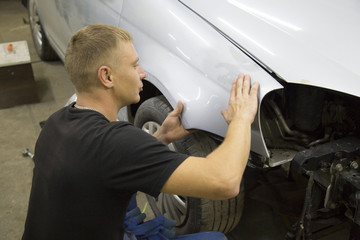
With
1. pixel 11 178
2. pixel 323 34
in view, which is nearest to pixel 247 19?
pixel 323 34

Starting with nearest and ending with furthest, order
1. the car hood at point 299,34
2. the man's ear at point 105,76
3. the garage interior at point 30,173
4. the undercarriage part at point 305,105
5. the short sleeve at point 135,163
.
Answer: the short sleeve at point 135,163
the man's ear at point 105,76
the car hood at point 299,34
the undercarriage part at point 305,105
the garage interior at point 30,173

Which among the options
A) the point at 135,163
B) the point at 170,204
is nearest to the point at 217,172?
the point at 135,163

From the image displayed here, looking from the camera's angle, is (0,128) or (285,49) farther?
(0,128)

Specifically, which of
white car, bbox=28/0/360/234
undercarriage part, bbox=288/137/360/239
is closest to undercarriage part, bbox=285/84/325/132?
white car, bbox=28/0/360/234

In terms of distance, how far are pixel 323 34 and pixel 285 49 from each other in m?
0.17

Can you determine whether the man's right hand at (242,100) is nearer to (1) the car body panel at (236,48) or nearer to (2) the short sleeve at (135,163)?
(1) the car body panel at (236,48)

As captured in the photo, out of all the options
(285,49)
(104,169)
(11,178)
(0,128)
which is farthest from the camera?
(0,128)

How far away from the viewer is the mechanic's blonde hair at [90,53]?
1326 mm

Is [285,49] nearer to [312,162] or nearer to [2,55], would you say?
[312,162]

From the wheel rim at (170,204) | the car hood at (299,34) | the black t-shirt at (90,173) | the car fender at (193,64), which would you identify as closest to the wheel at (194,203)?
the wheel rim at (170,204)

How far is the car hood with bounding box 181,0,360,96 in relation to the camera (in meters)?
1.51

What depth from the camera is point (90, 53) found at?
1.33 meters

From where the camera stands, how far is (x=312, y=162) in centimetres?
151

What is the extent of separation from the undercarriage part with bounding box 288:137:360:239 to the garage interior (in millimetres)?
555
